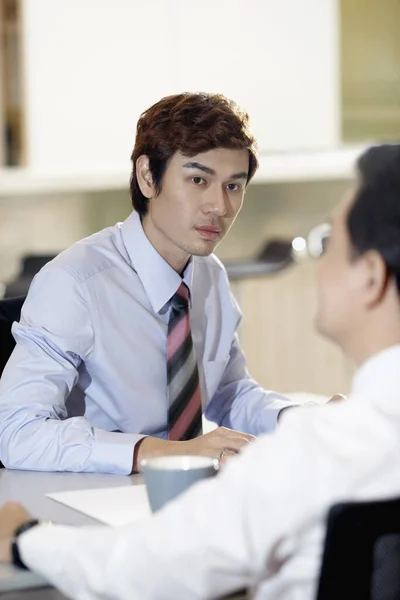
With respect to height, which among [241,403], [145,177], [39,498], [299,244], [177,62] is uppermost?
[177,62]

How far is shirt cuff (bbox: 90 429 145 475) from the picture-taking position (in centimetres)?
167

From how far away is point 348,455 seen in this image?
3.12ft

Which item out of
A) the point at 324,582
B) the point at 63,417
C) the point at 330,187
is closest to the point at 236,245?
the point at 330,187

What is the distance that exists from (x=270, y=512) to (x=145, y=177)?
1.29 meters

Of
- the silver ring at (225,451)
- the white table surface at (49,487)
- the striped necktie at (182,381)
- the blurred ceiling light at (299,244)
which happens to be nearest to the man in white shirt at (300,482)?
the white table surface at (49,487)

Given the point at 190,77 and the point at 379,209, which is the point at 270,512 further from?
the point at 190,77

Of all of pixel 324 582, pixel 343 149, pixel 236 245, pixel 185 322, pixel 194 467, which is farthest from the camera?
pixel 236 245

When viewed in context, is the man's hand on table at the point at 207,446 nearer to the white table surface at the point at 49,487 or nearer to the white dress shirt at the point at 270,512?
the white table surface at the point at 49,487

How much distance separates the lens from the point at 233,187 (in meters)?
2.11

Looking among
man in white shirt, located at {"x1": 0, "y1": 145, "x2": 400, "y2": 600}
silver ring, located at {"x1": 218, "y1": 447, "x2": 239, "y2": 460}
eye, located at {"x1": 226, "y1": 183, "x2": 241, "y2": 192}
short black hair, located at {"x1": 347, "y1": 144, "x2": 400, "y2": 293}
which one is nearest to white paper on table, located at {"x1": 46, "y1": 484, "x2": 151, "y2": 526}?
silver ring, located at {"x1": 218, "y1": 447, "x2": 239, "y2": 460}

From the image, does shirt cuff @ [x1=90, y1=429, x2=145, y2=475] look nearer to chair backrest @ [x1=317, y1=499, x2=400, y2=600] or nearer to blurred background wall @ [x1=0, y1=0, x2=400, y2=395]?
chair backrest @ [x1=317, y1=499, x2=400, y2=600]

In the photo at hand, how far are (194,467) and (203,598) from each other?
25cm

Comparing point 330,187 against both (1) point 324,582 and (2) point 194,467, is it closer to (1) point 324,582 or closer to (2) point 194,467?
(2) point 194,467

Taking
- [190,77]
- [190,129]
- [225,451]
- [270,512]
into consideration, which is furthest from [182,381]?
[190,77]
